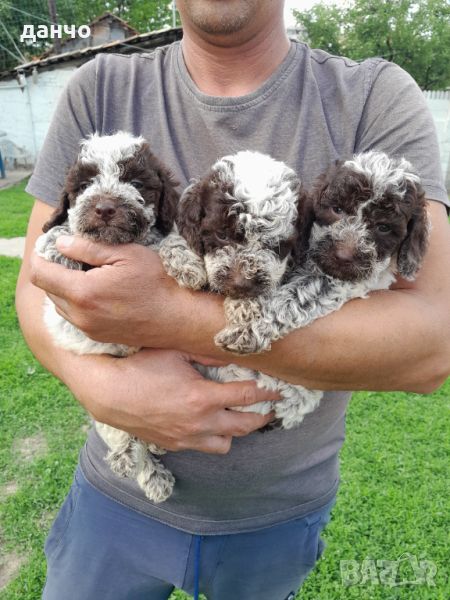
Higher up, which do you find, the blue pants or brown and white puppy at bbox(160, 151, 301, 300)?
brown and white puppy at bbox(160, 151, 301, 300)

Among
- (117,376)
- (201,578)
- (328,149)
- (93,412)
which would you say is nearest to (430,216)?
(328,149)

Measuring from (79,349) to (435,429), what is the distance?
16.9 ft

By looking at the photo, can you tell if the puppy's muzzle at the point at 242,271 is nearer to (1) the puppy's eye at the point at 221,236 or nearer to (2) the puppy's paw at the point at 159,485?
(1) the puppy's eye at the point at 221,236

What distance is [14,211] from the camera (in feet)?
46.9

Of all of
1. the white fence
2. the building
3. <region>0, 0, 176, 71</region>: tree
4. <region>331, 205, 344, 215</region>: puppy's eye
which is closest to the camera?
<region>331, 205, 344, 215</region>: puppy's eye

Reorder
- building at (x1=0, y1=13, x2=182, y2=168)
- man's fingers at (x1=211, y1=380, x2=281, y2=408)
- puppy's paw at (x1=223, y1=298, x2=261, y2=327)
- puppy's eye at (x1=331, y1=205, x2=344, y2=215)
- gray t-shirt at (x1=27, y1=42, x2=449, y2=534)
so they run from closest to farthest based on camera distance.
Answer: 1. puppy's paw at (x1=223, y1=298, x2=261, y2=327)
2. man's fingers at (x1=211, y1=380, x2=281, y2=408)
3. gray t-shirt at (x1=27, y1=42, x2=449, y2=534)
4. puppy's eye at (x1=331, y1=205, x2=344, y2=215)
5. building at (x1=0, y1=13, x2=182, y2=168)

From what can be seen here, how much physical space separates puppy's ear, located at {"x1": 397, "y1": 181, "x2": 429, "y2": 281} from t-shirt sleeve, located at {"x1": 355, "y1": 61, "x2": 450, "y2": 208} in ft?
0.24

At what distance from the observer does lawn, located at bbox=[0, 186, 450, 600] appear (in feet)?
14.6

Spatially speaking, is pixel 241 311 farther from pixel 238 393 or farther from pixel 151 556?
pixel 151 556

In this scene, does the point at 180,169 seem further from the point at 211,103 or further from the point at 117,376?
the point at 117,376

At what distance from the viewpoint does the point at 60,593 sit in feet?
8.51

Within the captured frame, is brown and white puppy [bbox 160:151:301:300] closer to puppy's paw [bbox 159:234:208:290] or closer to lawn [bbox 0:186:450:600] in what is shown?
puppy's paw [bbox 159:234:208:290]

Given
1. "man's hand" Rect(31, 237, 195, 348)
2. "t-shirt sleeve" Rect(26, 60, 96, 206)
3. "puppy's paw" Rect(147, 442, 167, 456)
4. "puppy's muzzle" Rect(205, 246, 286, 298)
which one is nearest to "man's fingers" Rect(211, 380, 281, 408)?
"man's hand" Rect(31, 237, 195, 348)

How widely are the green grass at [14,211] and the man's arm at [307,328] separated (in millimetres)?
10817
